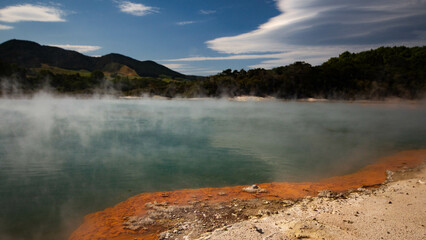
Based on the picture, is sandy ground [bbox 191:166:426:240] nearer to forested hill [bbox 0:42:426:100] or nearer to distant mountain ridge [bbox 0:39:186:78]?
forested hill [bbox 0:42:426:100]

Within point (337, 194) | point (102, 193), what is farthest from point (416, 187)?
point (102, 193)

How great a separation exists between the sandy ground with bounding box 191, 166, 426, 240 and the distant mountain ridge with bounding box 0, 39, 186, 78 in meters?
116

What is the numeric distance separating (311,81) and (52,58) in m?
110

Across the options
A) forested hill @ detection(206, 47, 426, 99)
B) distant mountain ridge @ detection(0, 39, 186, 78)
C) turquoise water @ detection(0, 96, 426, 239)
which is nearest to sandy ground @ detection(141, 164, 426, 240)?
turquoise water @ detection(0, 96, 426, 239)

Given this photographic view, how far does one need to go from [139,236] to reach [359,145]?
14995 millimetres

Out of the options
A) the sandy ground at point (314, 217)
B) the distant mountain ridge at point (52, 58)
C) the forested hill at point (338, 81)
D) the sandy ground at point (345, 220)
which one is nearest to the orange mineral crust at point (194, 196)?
the sandy ground at point (314, 217)

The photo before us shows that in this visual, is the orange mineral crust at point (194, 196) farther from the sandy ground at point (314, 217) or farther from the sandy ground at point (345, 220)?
the sandy ground at point (345, 220)

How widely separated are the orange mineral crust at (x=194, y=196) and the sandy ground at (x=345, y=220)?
4.18 feet

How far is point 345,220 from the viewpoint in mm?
4555

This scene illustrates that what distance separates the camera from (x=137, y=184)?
27.3 ft

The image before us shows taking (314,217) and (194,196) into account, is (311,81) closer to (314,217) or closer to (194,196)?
(194,196)

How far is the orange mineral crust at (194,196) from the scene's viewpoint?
16.8 feet

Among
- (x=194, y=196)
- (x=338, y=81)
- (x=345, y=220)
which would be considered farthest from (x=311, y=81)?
(x=345, y=220)

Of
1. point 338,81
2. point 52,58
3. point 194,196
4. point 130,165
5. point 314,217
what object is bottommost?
point 130,165
